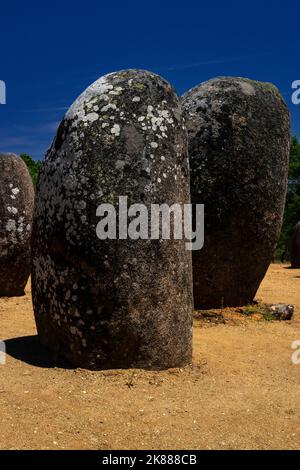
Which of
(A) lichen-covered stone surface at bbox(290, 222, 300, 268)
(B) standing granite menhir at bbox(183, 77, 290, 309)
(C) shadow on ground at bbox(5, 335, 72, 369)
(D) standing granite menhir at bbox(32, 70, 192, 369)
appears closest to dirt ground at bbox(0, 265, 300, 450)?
(C) shadow on ground at bbox(5, 335, 72, 369)

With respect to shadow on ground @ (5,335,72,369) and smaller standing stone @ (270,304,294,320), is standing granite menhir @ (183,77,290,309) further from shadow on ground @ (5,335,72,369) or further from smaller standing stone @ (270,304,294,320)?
shadow on ground @ (5,335,72,369)

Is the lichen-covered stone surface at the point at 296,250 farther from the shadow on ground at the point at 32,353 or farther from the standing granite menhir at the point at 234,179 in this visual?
the shadow on ground at the point at 32,353

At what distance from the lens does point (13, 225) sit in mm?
9977

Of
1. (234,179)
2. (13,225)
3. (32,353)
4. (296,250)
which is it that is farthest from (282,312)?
(296,250)

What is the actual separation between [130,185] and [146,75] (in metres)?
1.18

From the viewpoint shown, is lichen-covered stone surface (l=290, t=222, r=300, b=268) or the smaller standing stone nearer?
the smaller standing stone

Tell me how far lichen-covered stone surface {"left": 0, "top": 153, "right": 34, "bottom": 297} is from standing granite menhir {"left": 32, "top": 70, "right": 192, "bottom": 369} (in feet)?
16.3

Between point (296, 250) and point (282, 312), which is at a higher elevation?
point (296, 250)

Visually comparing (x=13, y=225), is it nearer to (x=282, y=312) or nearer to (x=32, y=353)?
(x=32, y=353)

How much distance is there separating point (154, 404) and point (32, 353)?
66.6 inches

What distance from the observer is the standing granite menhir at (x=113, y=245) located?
483cm

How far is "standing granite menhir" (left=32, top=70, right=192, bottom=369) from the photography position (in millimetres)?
4832

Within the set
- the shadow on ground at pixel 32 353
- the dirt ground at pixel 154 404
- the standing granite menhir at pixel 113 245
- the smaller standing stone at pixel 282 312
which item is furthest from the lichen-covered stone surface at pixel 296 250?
the standing granite menhir at pixel 113 245
